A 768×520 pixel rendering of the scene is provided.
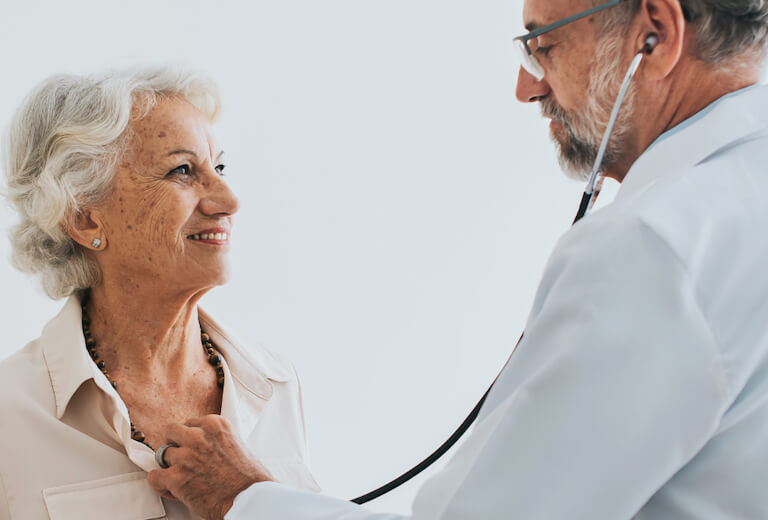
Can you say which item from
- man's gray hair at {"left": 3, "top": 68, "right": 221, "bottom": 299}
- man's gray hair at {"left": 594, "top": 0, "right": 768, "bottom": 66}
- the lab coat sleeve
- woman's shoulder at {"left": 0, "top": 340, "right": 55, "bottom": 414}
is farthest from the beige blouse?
man's gray hair at {"left": 594, "top": 0, "right": 768, "bottom": 66}

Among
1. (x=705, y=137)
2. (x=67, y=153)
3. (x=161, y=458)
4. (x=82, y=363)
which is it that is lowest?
(x=161, y=458)

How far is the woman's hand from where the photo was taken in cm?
143

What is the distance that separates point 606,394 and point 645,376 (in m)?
0.05

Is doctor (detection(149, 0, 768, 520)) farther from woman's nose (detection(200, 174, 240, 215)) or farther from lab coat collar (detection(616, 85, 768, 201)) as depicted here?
woman's nose (detection(200, 174, 240, 215))

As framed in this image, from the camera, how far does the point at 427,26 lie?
2824 mm

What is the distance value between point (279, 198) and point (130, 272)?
1053mm

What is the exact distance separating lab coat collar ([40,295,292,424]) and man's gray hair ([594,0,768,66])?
1.17 m

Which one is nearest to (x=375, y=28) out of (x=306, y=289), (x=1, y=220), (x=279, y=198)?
(x=279, y=198)

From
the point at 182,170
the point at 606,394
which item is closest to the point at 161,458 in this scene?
the point at 182,170

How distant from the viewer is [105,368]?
67.0 inches

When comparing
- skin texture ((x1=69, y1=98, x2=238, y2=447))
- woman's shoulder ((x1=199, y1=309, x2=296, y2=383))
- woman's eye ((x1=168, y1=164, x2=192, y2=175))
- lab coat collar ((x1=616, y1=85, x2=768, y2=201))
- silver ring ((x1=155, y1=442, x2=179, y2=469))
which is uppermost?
lab coat collar ((x1=616, y1=85, x2=768, y2=201))

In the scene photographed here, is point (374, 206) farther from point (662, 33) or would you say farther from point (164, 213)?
point (662, 33)

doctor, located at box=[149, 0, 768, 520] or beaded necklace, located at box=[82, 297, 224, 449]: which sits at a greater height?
doctor, located at box=[149, 0, 768, 520]

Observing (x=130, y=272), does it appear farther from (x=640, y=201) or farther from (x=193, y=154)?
(x=640, y=201)
